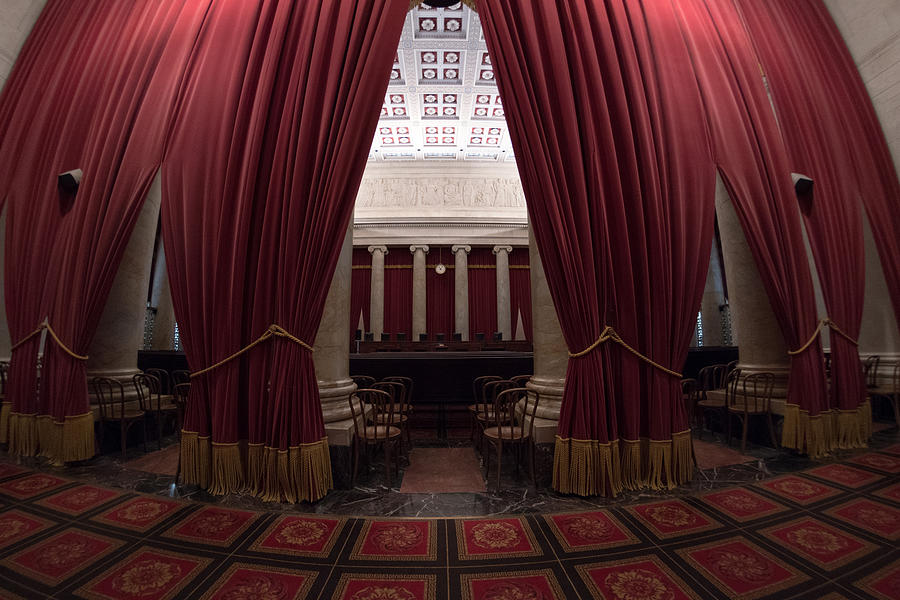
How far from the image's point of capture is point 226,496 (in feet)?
7.20

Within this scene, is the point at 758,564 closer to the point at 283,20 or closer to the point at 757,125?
the point at 757,125

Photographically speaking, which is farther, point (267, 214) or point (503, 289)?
point (503, 289)

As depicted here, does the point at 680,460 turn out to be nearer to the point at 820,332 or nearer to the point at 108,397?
the point at 820,332

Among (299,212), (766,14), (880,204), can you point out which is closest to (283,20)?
(299,212)

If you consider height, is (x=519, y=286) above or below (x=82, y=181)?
above

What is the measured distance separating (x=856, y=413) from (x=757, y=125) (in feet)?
8.70

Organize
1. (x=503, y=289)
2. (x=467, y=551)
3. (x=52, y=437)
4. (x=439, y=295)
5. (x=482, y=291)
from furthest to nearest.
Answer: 1. (x=482, y=291)
2. (x=439, y=295)
3. (x=503, y=289)
4. (x=52, y=437)
5. (x=467, y=551)

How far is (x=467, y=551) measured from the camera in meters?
1.64

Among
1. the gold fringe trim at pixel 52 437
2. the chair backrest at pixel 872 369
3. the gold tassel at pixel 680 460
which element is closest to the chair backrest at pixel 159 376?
the gold fringe trim at pixel 52 437

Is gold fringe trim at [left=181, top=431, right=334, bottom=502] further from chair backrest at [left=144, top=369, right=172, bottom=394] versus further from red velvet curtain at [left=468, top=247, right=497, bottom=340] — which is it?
red velvet curtain at [left=468, top=247, right=497, bottom=340]

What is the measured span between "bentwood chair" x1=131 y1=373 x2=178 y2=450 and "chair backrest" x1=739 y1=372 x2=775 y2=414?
5.48m

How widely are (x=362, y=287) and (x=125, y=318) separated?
8.69 meters

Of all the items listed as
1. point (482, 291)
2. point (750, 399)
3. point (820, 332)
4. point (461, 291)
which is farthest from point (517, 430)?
point (482, 291)

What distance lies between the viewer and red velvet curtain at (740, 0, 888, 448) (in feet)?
10.2
